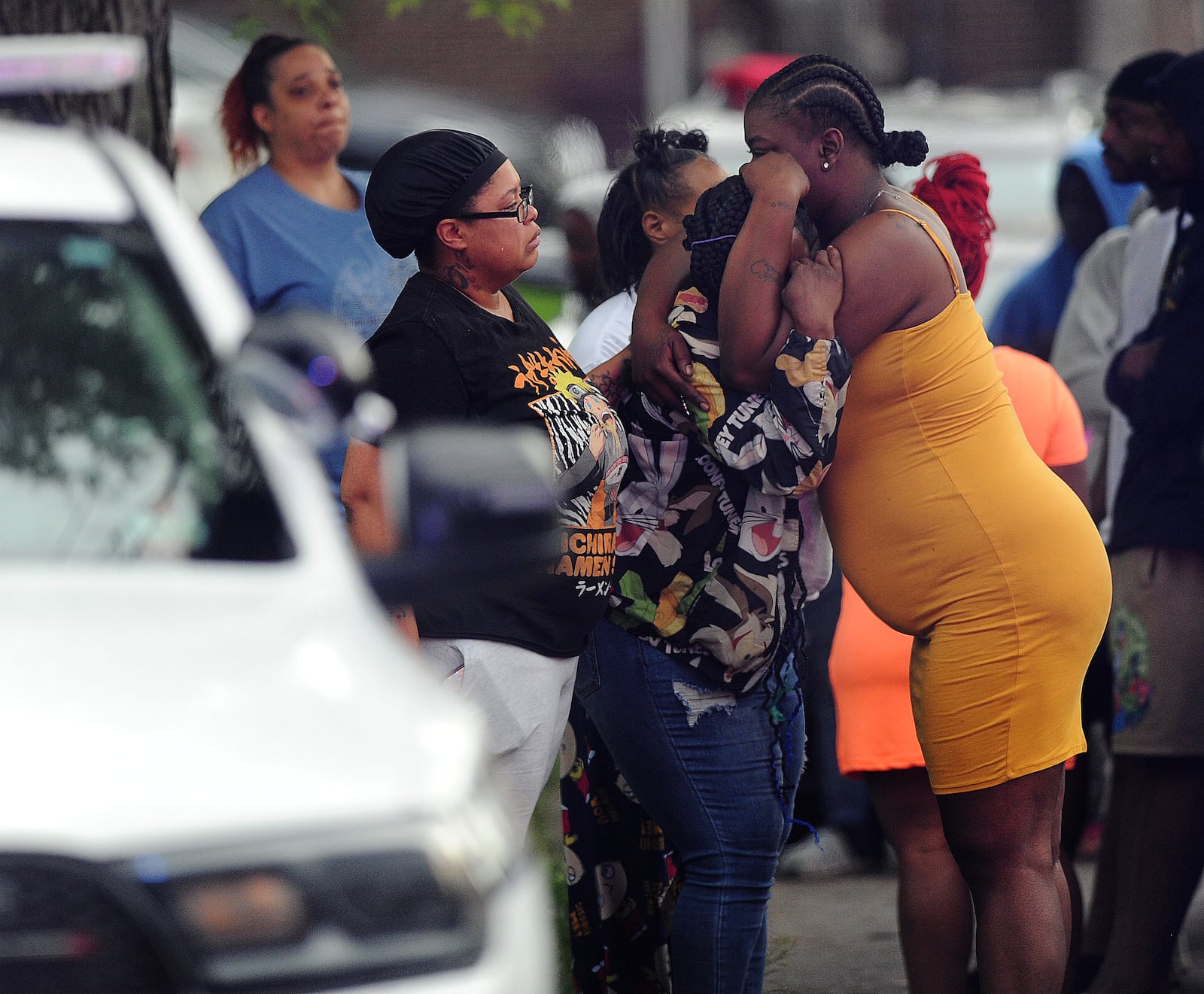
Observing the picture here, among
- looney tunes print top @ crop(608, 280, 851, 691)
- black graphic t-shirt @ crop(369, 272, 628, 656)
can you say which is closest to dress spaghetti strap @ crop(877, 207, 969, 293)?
looney tunes print top @ crop(608, 280, 851, 691)

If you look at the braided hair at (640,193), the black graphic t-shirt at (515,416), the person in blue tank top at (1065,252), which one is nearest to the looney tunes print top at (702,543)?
the black graphic t-shirt at (515,416)

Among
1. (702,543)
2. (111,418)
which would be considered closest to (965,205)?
(702,543)

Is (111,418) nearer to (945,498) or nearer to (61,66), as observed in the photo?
(61,66)

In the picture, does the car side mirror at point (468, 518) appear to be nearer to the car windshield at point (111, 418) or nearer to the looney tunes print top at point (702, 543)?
the car windshield at point (111, 418)

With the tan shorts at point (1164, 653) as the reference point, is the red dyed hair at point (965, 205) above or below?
above

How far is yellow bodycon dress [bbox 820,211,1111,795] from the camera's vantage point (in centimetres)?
332

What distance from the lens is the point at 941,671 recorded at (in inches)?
132

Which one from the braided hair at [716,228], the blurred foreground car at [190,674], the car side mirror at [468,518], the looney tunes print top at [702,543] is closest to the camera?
the blurred foreground car at [190,674]

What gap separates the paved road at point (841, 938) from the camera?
481cm

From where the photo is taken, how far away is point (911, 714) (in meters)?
4.01

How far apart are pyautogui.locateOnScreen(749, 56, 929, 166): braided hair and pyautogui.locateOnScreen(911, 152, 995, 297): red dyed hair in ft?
1.50

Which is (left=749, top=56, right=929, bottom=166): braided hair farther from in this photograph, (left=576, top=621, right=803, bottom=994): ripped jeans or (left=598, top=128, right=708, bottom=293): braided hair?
(left=576, top=621, right=803, bottom=994): ripped jeans

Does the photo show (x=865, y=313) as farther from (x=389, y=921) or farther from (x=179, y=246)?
(x=389, y=921)

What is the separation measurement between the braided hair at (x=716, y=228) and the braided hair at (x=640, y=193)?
675 millimetres
